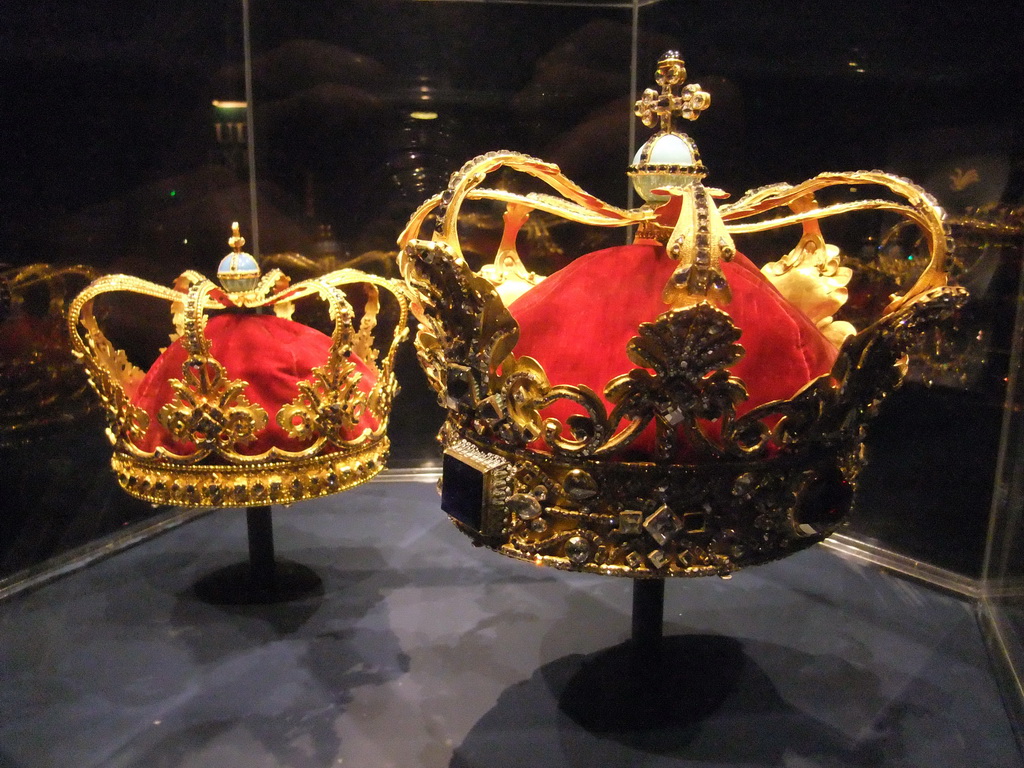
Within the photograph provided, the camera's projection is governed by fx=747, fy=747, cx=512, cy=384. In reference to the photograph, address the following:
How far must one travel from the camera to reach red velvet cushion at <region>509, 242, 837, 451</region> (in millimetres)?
935

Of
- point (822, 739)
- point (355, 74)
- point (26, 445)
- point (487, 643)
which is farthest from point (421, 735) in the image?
point (355, 74)

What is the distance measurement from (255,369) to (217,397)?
0.34 ft

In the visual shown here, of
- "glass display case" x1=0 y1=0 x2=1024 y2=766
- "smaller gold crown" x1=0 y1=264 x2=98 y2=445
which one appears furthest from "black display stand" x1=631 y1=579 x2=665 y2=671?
"smaller gold crown" x1=0 y1=264 x2=98 y2=445

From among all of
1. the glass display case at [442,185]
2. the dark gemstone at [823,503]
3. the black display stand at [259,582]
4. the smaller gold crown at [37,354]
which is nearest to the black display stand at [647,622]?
the glass display case at [442,185]

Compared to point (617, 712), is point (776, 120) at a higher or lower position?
higher

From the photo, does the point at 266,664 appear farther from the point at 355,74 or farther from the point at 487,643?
the point at 355,74

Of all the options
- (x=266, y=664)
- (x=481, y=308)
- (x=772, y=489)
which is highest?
(x=481, y=308)

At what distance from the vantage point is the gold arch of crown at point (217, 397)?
137cm

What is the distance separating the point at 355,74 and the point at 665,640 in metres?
1.69

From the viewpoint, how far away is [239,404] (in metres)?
1.40

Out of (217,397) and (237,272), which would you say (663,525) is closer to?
(217,397)

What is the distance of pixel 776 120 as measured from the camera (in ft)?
5.98

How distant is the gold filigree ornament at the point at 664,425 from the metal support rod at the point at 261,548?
746mm

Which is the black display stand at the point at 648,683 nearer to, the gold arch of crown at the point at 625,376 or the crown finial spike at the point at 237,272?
the gold arch of crown at the point at 625,376
